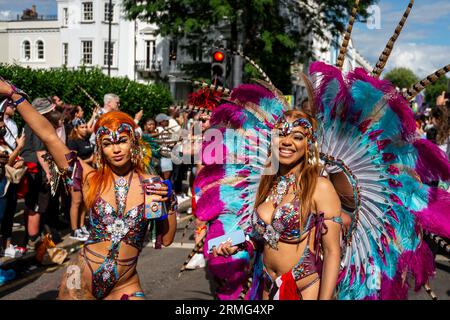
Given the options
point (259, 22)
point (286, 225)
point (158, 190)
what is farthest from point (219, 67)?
point (259, 22)

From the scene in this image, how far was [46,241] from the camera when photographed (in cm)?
673

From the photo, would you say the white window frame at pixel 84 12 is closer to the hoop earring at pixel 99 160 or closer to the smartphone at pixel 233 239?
the hoop earring at pixel 99 160

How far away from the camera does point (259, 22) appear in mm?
23453

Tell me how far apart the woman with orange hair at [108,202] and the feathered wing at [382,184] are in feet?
4.00

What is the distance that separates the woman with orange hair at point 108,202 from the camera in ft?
11.0

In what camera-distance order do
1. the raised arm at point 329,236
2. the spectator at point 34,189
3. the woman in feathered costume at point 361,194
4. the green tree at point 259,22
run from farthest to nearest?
the green tree at point 259,22 < the spectator at point 34,189 < the woman in feathered costume at point 361,194 < the raised arm at point 329,236

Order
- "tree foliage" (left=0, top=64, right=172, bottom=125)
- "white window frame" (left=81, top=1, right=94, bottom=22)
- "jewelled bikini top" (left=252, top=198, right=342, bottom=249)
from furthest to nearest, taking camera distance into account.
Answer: "white window frame" (left=81, top=1, right=94, bottom=22) → "tree foliage" (left=0, top=64, right=172, bottom=125) → "jewelled bikini top" (left=252, top=198, right=342, bottom=249)

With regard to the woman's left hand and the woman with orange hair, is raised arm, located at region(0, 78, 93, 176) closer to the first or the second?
the woman with orange hair

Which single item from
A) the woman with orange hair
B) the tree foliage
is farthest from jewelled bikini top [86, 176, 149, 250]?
the tree foliage

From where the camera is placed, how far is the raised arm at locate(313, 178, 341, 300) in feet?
10.3

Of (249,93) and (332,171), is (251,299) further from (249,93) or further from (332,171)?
(249,93)

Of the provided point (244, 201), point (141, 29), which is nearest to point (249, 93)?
point (244, 201)

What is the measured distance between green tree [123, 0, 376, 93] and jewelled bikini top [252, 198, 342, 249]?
17990 millimetres

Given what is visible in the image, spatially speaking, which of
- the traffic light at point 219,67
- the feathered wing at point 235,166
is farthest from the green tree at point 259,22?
the feathered wing at point 235,166
